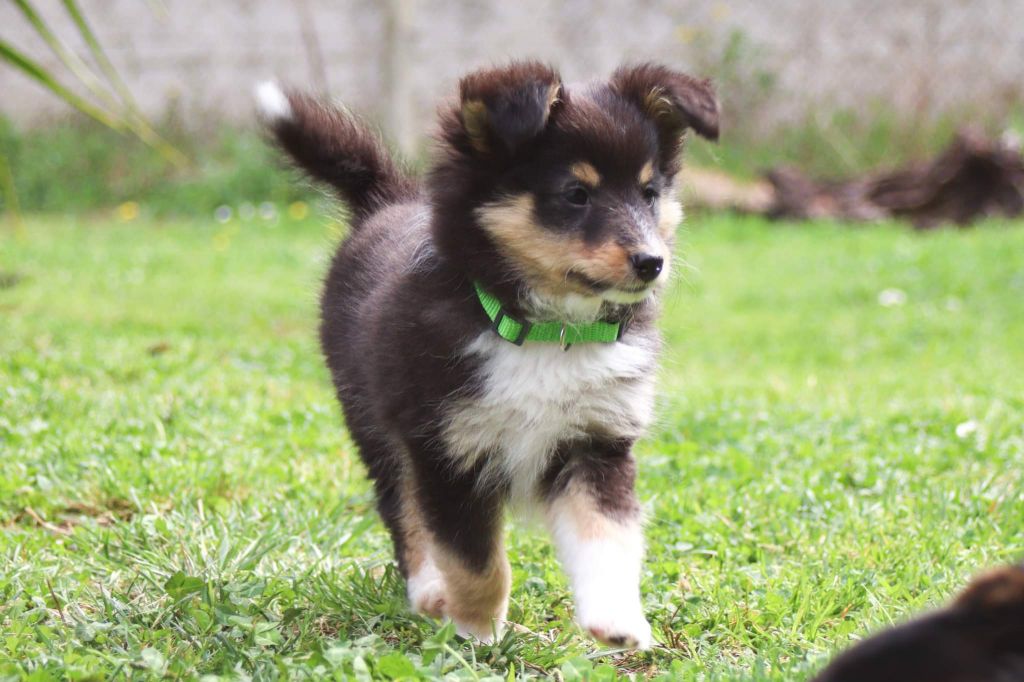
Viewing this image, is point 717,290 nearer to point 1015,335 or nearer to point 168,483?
point 1015,335

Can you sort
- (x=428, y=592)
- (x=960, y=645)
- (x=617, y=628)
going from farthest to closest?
(x=428, y=592), (x=617, y=628), (x=960, y=645)

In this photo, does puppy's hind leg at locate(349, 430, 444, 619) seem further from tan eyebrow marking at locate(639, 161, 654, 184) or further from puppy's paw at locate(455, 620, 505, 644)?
tan eyebrow marking at locate(639, 161, 654, 184)

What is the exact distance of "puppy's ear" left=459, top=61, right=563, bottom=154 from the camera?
3.13 m

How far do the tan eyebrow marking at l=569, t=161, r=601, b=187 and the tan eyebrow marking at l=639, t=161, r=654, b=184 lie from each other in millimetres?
138

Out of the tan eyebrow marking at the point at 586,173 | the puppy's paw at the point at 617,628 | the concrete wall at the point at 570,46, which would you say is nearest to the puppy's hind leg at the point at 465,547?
the puppy's paw at the point at 617,628

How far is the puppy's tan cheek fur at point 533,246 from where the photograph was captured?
3223 mm

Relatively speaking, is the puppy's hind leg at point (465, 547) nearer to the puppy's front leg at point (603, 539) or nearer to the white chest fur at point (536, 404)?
the white chest fur at point (536, 404)

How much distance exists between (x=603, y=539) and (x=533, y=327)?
1.84ft

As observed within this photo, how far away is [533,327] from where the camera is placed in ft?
10.7

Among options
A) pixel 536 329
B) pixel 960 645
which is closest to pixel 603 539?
pixel 536 329

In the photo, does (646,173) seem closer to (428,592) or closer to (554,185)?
(554,185)

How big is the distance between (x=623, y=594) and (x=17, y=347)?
4.31m

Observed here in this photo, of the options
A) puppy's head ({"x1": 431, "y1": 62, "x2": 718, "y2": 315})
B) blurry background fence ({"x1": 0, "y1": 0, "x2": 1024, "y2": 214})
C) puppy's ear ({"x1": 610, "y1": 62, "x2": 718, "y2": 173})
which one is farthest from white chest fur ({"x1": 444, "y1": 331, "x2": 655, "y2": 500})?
blurry background fence ({"x1": 0, "y1": 0, "x2": 1024, "y2": 214})

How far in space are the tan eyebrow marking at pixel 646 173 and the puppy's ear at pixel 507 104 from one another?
292 mm
